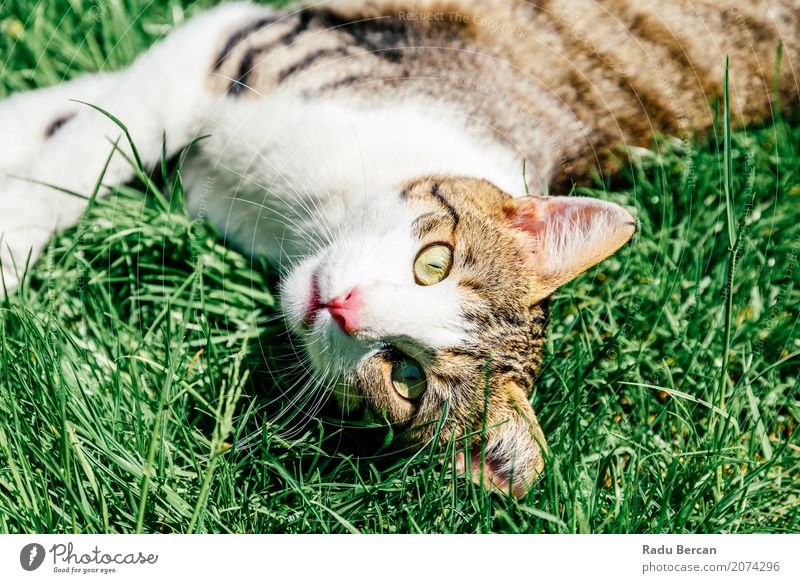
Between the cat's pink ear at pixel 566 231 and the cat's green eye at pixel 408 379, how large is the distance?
1.43 feet

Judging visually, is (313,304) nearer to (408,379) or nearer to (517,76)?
(408,379)

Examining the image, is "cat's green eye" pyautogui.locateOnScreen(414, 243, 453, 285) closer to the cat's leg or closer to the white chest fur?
the white chest fur

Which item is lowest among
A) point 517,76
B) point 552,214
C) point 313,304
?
point 313,304

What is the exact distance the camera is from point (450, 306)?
1889mm

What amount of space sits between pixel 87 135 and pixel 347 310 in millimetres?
1157

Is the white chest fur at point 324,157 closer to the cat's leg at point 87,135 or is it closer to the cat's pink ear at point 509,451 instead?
the cat's leg at point 87,135

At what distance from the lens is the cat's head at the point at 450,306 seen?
6.13 ft

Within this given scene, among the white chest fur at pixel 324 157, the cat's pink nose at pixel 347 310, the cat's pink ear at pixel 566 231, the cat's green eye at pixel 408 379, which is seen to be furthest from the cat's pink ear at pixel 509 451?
the white chest fur at pixel 324 157

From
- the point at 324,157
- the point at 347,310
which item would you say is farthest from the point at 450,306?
the point at 324,157

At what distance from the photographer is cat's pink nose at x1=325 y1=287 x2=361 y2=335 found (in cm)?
180

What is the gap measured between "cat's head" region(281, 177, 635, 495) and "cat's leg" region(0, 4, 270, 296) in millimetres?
708

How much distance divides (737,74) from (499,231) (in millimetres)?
1304

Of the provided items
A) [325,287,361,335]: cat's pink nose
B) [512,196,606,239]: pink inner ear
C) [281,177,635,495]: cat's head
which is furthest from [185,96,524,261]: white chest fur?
[325,287,361,335]: cat's pink nose
